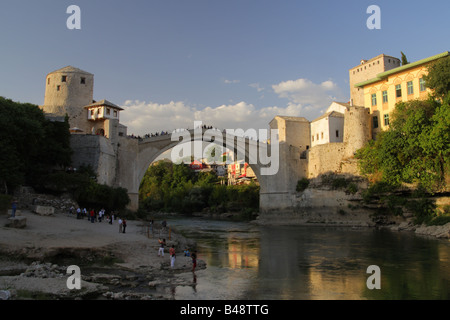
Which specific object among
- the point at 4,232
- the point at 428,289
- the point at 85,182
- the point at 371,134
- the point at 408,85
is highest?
the point at 408,85

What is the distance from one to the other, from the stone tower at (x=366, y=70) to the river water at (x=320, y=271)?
78.5 ft

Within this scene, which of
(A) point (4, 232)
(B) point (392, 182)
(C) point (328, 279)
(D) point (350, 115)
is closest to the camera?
(C) point (328, 279)

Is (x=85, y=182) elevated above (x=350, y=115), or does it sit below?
below

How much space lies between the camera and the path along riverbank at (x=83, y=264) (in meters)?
8.44

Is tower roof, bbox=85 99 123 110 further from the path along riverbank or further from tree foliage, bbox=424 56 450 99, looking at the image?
tree foliage, bbox=424 56 450 99

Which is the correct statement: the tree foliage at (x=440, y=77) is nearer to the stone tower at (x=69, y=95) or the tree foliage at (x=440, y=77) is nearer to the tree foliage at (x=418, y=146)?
the tree foliage at (x=418, y=146)

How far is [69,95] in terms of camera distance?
27.9 metres

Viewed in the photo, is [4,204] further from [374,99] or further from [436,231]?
[374,99]

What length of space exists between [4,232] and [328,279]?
425 inches

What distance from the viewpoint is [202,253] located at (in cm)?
1605

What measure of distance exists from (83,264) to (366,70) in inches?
1464

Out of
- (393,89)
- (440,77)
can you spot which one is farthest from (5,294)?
(393,89)
